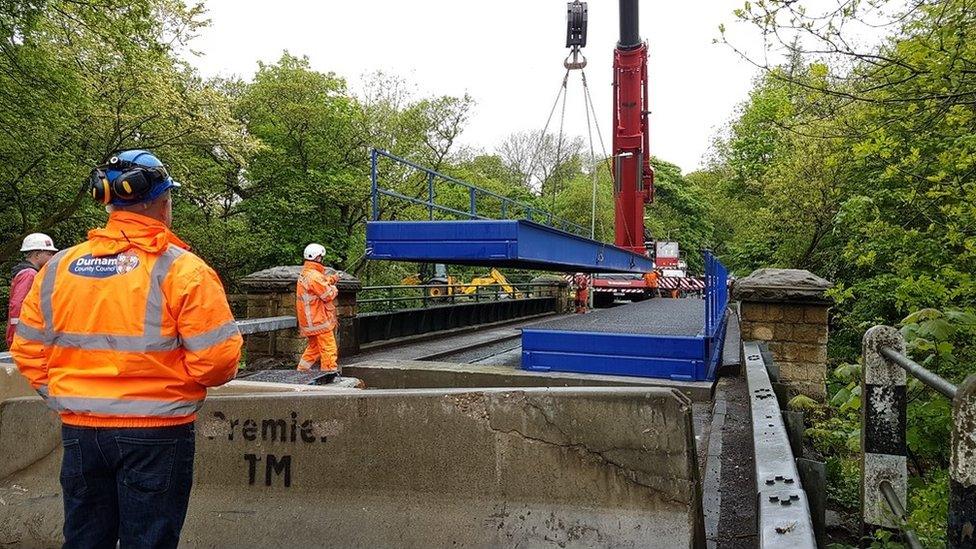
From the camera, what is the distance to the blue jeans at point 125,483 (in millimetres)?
2273

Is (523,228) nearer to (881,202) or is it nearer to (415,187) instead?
(881,202)

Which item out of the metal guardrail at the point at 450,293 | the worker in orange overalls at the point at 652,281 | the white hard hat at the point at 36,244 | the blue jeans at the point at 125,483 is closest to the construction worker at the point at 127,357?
the blue jeans at the point at 125,483

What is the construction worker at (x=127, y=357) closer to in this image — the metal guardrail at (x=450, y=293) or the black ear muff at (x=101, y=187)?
the black ear muff at (x=101, y=187)

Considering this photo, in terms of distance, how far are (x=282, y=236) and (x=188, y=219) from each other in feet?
12.7

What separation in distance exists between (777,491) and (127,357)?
2.41 metres

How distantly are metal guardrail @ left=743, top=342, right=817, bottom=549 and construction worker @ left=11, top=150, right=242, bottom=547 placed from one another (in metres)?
1.96

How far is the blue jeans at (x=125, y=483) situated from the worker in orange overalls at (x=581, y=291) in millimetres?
18265

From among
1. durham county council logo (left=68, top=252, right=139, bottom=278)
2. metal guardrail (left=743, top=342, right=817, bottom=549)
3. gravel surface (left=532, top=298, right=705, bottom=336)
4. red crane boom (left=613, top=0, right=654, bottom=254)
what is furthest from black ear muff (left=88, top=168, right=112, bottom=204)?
red crane boom (left=613, top=0, right=654, bottom=254)

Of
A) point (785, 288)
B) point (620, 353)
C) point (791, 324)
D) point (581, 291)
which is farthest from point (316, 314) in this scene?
point (581, 291)

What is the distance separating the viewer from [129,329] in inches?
89.5

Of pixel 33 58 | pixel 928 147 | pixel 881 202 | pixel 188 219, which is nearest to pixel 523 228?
pixel 928 147

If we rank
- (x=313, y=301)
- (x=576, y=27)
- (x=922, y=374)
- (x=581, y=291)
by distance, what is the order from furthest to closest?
(x=581, y=291)
(x=576, y=27)
(x=313, y=301)
(x=922, y=374)

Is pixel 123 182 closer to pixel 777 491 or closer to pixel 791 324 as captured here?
pixel 777 491

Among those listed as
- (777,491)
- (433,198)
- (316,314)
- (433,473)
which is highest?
(433,198)
